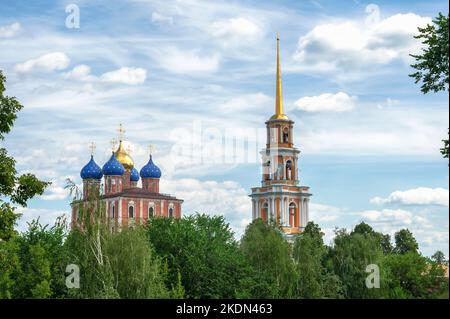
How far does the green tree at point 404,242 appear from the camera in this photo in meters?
81.4

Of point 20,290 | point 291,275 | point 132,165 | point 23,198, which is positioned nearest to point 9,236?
point 23,198

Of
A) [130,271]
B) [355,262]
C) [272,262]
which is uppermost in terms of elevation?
[355,262]

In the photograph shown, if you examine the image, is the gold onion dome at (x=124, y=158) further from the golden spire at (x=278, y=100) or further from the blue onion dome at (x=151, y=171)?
the golden spire at (x=278, y=100)

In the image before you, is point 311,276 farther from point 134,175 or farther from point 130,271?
point 134,175

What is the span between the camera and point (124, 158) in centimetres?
10544

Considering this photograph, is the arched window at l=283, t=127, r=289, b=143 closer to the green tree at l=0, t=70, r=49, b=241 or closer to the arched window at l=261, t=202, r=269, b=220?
the arched window at l=261, t=202, r=269, b=220

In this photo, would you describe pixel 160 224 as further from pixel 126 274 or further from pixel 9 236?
pixel 9 236

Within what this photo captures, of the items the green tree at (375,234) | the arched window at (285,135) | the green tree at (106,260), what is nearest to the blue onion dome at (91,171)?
the arched window at (285,135)

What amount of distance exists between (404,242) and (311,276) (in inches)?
1385

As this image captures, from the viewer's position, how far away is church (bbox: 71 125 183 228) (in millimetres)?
98250

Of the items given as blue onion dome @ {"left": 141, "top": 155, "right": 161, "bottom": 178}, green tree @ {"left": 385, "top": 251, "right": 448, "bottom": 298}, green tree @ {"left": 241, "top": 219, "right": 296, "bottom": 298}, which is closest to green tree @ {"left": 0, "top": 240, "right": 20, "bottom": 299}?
green tree @ {"left": 241, "top": 219, "right": 296, "bottom": 298}

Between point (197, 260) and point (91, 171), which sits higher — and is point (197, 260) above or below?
below

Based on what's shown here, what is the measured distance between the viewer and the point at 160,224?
46.8 m

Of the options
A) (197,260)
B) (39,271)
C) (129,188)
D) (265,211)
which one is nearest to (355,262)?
(197,260)
